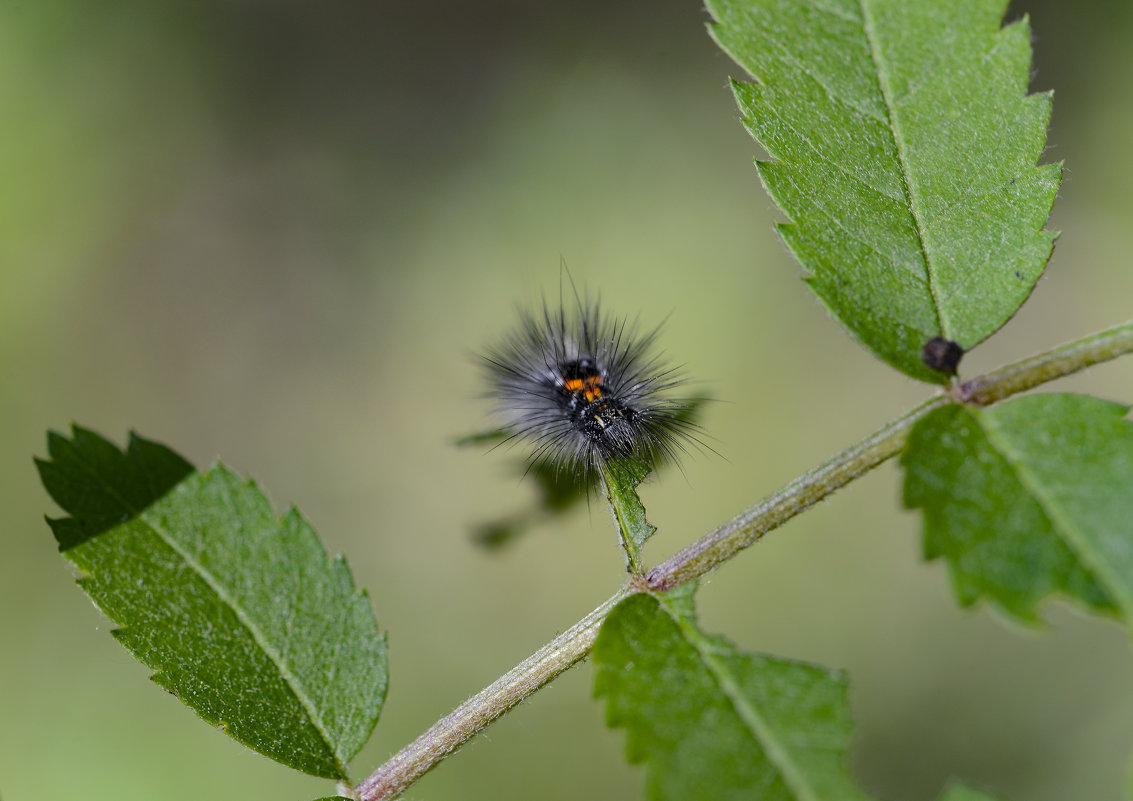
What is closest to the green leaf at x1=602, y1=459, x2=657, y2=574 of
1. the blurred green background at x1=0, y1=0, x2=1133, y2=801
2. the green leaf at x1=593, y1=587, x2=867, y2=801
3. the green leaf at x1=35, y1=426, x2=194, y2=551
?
the green leaf at x1=593, y1=587, x2=867, y2=801

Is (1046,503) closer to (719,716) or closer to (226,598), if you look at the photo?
(719,716)

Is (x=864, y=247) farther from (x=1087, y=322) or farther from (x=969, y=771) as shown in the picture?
(x=1087, y=322)

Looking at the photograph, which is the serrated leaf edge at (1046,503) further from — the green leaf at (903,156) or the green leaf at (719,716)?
the green leaf at (719,716)

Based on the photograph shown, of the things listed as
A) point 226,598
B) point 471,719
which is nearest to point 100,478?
point 226,598

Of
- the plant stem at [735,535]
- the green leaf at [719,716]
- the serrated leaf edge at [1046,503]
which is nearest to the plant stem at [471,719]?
the plant stem at [735,535]

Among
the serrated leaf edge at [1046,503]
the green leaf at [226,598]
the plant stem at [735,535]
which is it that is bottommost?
the serrated leaf edge at [1046,503]

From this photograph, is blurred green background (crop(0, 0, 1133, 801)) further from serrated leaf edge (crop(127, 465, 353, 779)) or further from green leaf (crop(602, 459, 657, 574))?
serrated leaf edge (crop(127, 465, 353, 779))
